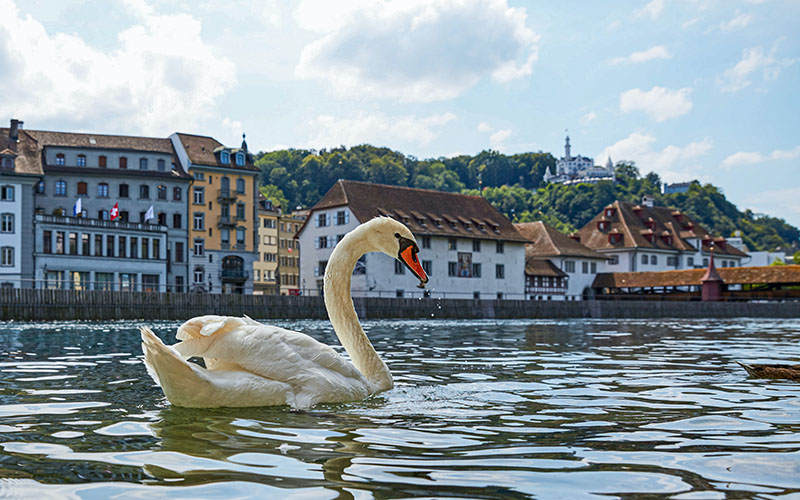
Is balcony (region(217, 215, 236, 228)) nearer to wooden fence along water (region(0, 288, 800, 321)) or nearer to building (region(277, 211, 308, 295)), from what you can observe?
wooden fence along water (region(0, 288, 800, 321))

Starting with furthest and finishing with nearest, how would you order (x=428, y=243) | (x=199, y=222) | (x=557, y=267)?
(x=557, y=267) < (x=199, y=222) < (x=428, y=243)

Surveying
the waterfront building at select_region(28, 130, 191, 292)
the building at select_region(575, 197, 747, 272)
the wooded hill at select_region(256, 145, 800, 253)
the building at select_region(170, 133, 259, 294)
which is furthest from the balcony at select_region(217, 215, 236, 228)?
the wooded hill at select_region(256, 145, 800, 253)

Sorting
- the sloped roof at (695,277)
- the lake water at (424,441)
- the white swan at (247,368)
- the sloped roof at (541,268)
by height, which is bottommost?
the lake water at (424,441)

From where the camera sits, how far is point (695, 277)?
77.4m

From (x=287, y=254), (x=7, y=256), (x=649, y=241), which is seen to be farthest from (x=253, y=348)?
(x=287, y=254)

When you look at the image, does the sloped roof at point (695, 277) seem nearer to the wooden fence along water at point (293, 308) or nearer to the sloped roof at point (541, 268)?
the sloped roof at point (541, 268)

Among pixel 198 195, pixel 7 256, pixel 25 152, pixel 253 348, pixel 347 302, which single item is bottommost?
pixel 253 348

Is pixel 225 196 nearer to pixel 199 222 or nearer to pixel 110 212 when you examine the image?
pixel 199 222

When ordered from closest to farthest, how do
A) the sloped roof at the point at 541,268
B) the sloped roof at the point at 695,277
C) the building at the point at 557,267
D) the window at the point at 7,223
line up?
the window at the point at 7,223 → the sloped roof at the point at 695,277 → the sloped roof at the point at 541,268 → the building at the point at 557,267

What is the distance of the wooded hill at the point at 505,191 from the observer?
144 m

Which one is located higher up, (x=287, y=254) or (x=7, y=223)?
(x=287, y=254)

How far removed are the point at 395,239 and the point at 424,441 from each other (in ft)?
10.3

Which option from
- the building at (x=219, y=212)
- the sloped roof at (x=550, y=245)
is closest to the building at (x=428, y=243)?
the building at (x=219, y=212)

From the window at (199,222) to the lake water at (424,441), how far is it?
65484 millimetres
